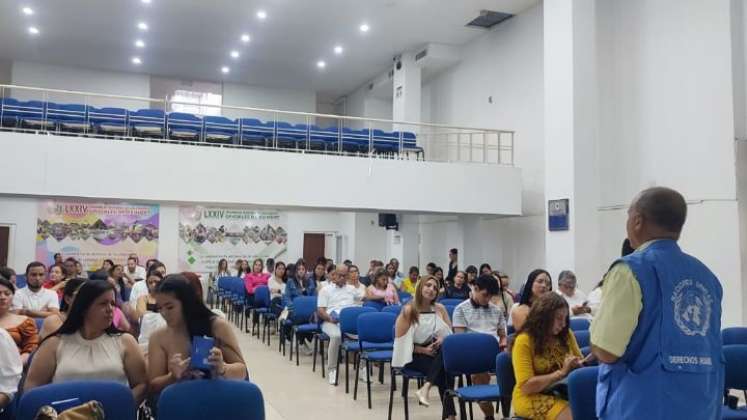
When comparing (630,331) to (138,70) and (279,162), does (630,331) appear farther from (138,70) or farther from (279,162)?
(138,70)

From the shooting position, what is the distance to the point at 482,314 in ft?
18.1

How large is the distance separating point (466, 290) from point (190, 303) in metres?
7.21

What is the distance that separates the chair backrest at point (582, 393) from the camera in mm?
3123

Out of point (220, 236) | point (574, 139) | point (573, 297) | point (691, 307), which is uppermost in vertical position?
point (574, 139)

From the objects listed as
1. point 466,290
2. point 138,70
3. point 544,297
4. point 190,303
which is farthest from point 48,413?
point 138,70

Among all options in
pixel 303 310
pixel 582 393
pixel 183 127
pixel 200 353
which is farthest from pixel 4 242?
pixel 582 393

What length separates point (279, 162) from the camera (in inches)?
437

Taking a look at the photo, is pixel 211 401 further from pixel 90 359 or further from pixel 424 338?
pixel 424 338

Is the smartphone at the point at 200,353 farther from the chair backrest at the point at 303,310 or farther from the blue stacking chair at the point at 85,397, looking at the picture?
the chair backrest at the point at 303,310

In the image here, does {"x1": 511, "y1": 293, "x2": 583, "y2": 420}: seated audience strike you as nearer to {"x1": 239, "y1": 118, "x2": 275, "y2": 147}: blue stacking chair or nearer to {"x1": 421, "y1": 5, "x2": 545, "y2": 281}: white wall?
{"x1": 421, "y1": 5, "x2": 545, "y2": 281}: white wall

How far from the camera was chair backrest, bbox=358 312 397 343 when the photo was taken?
630 centimetres

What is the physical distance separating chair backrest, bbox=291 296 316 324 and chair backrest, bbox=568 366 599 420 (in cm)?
523

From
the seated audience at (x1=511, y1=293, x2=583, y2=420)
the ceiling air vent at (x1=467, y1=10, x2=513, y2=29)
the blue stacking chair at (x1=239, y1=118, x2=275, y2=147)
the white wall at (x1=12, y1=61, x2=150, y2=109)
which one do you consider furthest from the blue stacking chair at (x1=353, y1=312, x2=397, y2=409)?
the white wall at (x1=12, y1=61, x2=150, y2=109)

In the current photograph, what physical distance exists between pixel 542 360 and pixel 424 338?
1.90 meters
